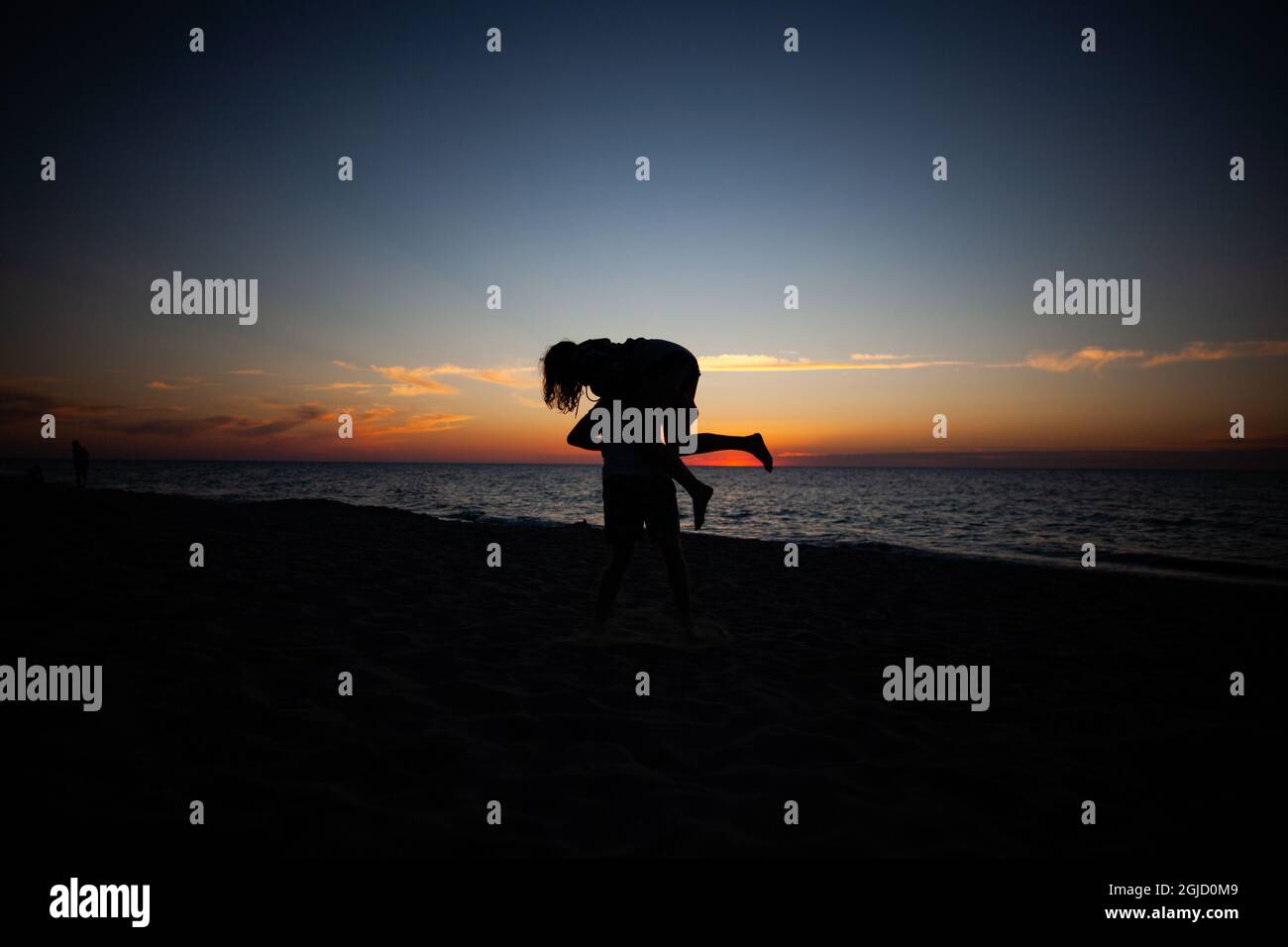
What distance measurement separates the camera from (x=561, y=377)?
4527 mm

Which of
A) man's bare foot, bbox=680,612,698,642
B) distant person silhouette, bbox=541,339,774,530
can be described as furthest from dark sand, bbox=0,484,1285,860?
distant person silhouette, bbox=541,339,774,530

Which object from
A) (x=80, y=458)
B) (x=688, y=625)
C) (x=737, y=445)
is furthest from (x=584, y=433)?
→ (x=80, y=458)

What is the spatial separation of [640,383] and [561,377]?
A: 2.35 ft

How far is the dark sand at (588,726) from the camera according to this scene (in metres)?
2.31

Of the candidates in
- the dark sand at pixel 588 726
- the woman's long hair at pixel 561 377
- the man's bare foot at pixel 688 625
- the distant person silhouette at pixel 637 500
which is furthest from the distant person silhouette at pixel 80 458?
the man's bare foot at pixel 688 625

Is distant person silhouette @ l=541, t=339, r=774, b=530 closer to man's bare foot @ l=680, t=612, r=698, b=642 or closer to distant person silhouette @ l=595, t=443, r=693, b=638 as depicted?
distant person silhouette @ l=595, t=443, r=693, b=638

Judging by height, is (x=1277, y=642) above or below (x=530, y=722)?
below

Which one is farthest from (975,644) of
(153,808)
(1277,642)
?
(153,808)

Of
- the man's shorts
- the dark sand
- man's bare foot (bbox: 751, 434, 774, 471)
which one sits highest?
man's bare foot (bbox: 751, 434, 774, 471)

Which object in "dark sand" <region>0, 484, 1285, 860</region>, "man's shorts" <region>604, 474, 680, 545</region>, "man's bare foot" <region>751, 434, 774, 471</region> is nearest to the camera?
"dark sand" <region>0, 484, 1285, 860</region>

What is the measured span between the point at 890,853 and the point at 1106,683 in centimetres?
322

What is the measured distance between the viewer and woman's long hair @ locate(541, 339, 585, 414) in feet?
14.7
